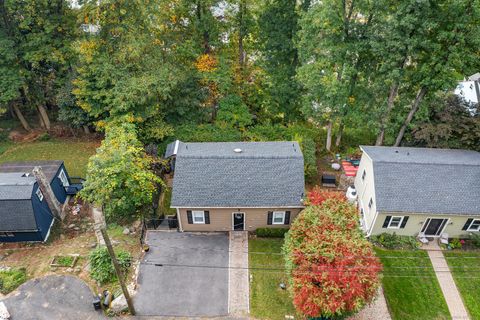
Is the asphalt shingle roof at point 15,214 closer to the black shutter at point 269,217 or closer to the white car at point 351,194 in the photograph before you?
the black shutter at point 269,217

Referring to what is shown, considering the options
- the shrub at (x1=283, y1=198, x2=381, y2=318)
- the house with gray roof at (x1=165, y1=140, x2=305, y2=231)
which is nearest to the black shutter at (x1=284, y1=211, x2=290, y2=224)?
the house with gray roof at (x1=165, y1=140, x2=305, y2=231)

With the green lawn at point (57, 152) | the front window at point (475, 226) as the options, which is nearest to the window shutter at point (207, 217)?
the green lawn at point (57, 152)

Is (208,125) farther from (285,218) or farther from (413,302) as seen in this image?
(413,302)

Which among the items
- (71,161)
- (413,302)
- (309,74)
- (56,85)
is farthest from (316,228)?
(56,85)

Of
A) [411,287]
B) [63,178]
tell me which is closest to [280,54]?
[63,178]

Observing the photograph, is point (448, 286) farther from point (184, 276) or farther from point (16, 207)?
point (16, 207)

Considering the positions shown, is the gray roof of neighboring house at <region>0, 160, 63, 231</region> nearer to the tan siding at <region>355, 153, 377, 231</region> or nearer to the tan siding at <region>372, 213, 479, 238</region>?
the tan siding at <region>355, 153, 377, 231</region>
